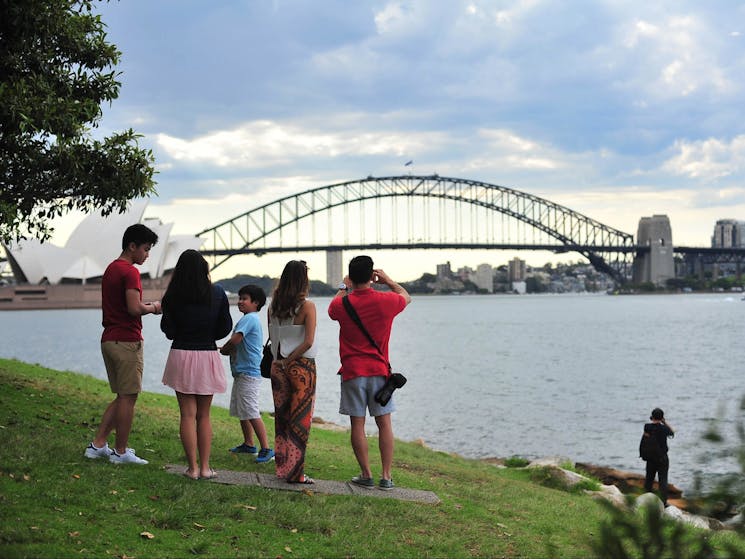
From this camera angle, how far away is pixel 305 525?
4984 mm

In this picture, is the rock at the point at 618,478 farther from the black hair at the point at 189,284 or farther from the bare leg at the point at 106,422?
the black hair at the point at 189,284

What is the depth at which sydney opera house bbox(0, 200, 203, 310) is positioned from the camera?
8106cm

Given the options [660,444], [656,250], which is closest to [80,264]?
[656,250]

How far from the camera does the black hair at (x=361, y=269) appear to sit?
223 inches

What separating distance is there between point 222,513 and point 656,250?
121314 mm

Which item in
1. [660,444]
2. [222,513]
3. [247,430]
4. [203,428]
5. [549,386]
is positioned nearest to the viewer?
[222,513]

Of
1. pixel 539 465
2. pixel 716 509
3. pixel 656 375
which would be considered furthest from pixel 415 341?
pixel 716 509

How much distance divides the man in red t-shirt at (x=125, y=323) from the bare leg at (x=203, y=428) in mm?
422

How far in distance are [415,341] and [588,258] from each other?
5552cm

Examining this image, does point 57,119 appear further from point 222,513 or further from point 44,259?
point 44,259

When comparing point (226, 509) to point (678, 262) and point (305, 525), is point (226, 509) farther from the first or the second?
point (678, 262)

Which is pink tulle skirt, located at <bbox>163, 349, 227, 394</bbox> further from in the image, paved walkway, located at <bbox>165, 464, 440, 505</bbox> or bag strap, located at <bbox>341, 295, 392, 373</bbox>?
bag strap, located at <bbox>341, 295, 392, 373</bbox>

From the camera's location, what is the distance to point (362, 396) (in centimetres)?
573

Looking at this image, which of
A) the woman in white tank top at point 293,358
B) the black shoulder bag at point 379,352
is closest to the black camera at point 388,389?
the black shoulder bag at point 379,352
